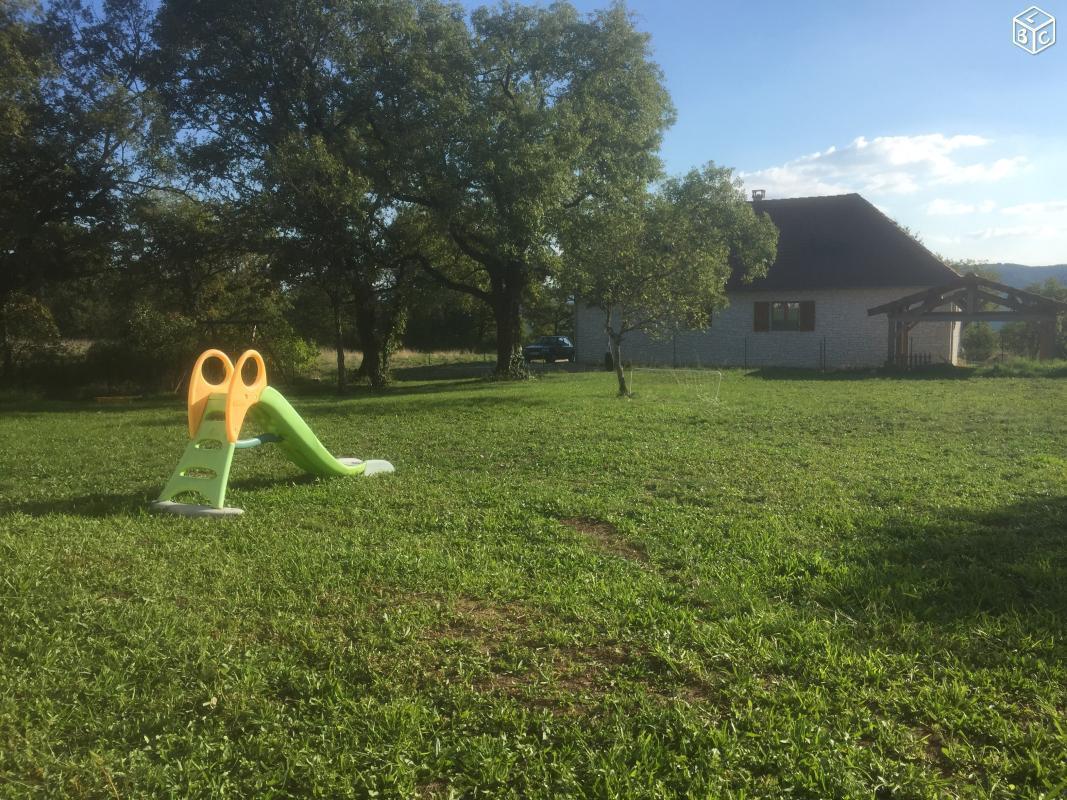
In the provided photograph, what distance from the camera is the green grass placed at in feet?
8.46

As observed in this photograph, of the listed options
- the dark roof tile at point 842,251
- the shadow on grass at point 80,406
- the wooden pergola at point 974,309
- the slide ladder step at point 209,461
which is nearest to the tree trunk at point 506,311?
the dark roof tile at point 842,251

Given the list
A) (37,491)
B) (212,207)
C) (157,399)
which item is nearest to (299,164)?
(212,207)

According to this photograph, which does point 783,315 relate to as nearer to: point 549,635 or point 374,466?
point 374,466

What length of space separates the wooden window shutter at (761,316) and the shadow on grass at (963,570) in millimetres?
22300

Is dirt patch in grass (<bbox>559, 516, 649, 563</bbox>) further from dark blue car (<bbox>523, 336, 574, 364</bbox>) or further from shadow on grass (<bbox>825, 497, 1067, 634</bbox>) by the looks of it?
dark blue car (<bbox>523, 336, 574, 364</bbox>)

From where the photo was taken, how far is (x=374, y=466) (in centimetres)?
786

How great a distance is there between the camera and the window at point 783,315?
26750 mm

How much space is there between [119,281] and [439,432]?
11963 millimetres

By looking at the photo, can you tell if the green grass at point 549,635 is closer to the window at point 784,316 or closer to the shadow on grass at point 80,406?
the shadow on grass at point 80,406

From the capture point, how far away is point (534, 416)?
12555 millimetres

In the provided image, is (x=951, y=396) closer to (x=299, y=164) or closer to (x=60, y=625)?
(x=299, y=164)

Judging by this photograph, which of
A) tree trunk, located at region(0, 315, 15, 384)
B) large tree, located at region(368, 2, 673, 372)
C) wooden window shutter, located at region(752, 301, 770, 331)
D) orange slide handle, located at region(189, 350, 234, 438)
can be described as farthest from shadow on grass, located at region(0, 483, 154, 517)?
wooden window shutter, located at region(752, 301, 770, 331)

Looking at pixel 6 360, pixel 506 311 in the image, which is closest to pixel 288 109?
pixel 506 311

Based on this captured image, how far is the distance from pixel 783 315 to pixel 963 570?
24032mm
